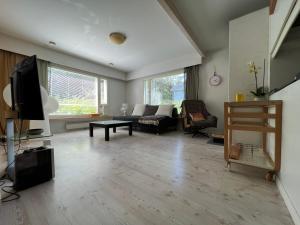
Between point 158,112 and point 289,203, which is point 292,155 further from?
point 158,112

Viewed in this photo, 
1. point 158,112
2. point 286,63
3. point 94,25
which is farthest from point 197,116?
point 94,25

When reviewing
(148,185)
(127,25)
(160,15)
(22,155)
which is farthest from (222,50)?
(22,155)

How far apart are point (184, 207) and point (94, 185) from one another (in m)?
0.82

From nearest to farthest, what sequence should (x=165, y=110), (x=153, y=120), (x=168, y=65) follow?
(x=153, y=120) < (x=165, y=110) < (x=168, y=65)

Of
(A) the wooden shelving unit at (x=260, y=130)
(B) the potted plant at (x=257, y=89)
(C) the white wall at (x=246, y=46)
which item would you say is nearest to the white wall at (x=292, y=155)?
(A) the wooden shelving unit at (x=260, y=130)

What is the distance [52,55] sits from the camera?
3.90 meters

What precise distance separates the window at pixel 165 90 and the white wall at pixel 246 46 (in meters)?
2.32

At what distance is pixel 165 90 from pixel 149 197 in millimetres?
4378

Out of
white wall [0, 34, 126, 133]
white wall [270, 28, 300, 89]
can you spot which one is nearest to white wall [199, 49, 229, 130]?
white wall [270, 28, 300, 89]

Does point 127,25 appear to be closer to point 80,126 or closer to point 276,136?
point 276,136

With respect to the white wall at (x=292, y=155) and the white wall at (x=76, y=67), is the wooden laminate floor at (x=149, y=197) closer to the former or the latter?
the white wall at (x=292, y=155)

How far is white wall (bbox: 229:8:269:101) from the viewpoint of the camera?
2228 mm

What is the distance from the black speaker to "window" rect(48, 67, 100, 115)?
3337 millimetres

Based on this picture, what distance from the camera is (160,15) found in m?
2.46
